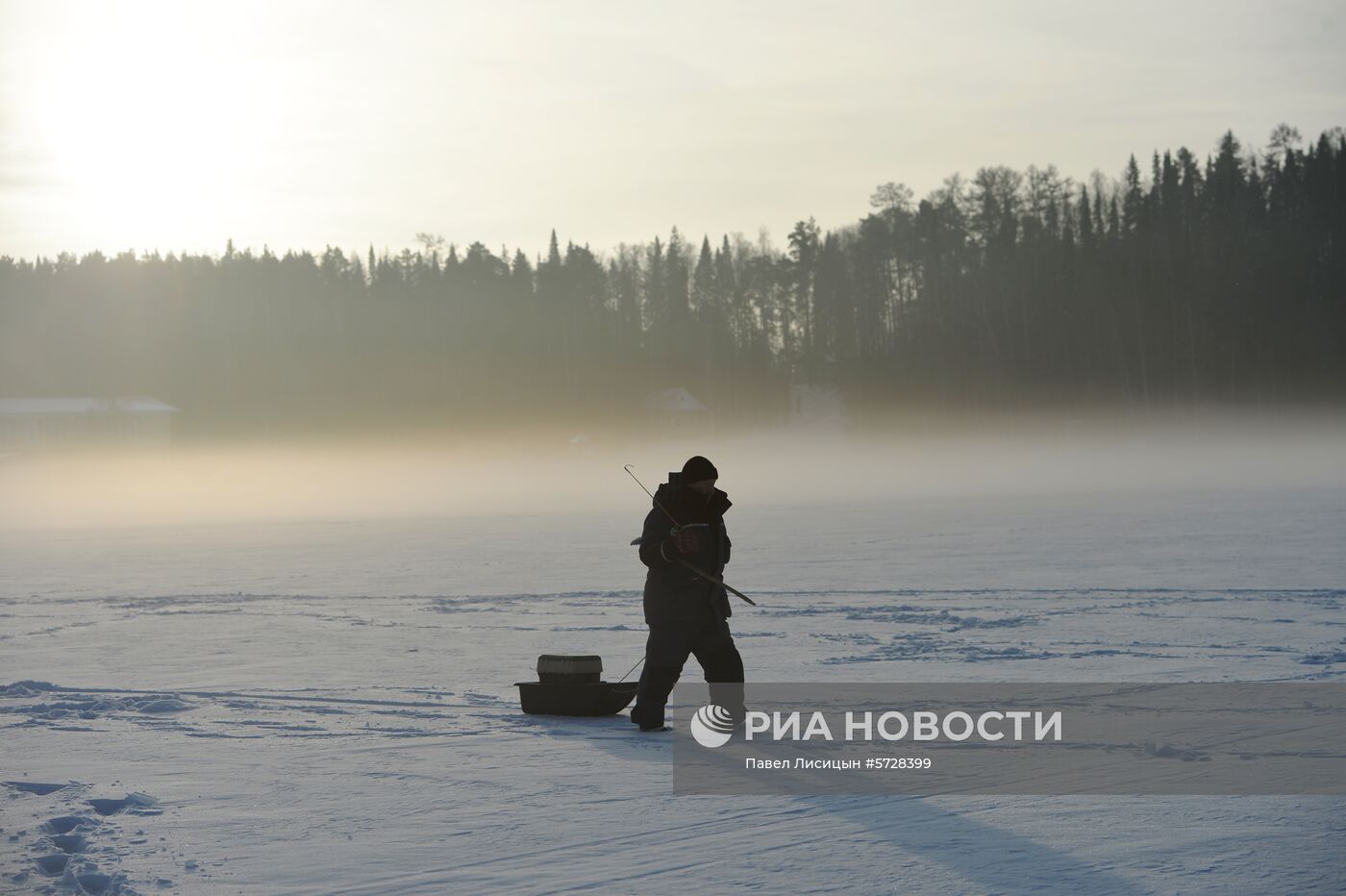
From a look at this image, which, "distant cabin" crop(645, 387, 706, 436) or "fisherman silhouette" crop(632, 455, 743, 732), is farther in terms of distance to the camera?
"distant cabin" crop(645, 387, 706, 436)

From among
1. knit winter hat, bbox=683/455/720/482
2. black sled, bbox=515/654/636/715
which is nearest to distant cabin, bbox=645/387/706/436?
black sled, bbox=515/654/636/715

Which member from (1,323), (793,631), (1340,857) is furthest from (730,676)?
(1,323)

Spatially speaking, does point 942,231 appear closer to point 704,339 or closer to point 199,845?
point 704,339

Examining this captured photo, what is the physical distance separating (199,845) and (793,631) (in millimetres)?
7062

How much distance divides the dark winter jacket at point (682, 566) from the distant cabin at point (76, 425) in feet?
259

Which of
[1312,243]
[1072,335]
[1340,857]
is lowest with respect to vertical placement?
[1340,857]

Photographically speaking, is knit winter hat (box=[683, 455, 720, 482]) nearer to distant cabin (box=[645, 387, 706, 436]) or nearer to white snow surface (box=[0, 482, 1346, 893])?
white snow surface (box=[0, 482, 1346, 893])

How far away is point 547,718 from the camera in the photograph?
8.47 metres

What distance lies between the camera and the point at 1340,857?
5.27 m

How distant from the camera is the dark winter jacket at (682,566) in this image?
7820mm

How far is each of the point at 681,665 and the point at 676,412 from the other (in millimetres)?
86257

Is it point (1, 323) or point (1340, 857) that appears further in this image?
point (1, 323)

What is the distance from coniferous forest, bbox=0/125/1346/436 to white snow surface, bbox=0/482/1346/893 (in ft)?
196

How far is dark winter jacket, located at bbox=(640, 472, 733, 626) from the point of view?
25.7 ft
